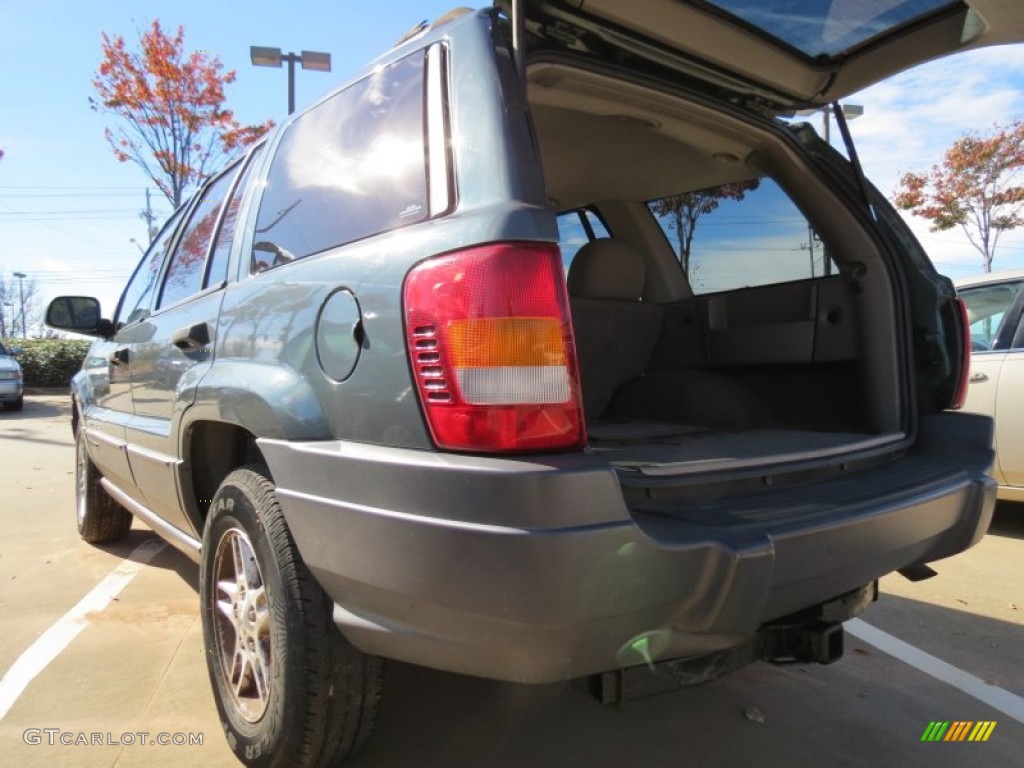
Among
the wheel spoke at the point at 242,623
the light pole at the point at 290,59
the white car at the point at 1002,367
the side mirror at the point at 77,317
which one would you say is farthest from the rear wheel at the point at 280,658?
the light pole at the point at 290,59

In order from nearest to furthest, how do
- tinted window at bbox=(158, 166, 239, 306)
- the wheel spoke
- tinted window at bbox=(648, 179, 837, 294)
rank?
the wheel spoke → tinted window at bbox=(158, 166, 239, 306) → tinted window at bbox=(648, 179, 837, 294)

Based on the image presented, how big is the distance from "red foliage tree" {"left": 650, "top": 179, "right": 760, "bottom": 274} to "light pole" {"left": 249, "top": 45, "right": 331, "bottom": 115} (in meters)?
9.68

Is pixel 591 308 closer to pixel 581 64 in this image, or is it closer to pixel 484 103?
pixel 581 64

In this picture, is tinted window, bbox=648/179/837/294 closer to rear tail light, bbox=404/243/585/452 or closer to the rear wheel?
rear tail light, bbox=404/243/585/452

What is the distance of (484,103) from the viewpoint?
1.66 metres

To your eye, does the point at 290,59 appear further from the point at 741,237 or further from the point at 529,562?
the point at 529,562

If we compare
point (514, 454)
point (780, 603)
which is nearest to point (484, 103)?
point (514, 454)

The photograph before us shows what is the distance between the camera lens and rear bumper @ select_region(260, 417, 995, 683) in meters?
1.35

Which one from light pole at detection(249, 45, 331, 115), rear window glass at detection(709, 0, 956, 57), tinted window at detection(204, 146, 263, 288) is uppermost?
light pole at detection(249, 45, 331, 115)

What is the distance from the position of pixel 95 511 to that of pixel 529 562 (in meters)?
4.21

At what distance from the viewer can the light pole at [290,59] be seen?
11.9 m

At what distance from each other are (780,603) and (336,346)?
3.98ft

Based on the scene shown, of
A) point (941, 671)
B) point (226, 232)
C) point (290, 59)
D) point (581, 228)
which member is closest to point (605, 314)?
point (581, 228)

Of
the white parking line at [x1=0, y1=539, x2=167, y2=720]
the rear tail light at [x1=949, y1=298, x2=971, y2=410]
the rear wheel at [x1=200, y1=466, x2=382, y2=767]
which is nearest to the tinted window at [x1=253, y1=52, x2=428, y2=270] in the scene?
the rear wheel at [x1=200, y1=466, x2=382, y2=767]
